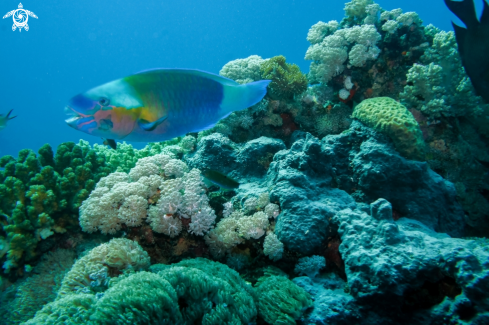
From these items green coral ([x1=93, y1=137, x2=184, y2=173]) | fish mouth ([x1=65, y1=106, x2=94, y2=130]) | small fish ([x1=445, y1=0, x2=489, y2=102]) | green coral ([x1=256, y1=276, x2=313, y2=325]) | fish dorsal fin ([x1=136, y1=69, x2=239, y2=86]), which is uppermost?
small fish ([x1=445, y1=0, x2=489, y2=102])

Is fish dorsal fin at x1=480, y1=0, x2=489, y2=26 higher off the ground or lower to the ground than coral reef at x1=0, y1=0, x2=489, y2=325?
higher

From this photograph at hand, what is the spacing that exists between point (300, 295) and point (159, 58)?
477 ft

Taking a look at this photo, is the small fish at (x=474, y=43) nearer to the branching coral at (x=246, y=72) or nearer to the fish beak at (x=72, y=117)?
the branching coral at (x=246, y=72)

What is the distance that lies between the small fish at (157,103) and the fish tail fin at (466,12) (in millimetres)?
5154

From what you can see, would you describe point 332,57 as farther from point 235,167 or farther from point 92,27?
point 92,27

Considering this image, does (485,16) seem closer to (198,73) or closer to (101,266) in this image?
(198,73)

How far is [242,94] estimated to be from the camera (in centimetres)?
159

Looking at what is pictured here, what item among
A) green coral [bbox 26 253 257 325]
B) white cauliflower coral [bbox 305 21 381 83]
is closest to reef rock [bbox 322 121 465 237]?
white cauliflower coral [bbox 305 21 381 83]

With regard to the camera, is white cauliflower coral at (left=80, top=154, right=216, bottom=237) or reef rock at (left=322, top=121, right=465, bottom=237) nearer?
white cauliflower coral at (left=80, top=154, right=216, bottom=237)

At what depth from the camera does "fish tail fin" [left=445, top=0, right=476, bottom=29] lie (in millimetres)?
4316

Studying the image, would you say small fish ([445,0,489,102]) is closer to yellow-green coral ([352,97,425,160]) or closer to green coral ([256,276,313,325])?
yellow-green coral ([352,97,425,160])

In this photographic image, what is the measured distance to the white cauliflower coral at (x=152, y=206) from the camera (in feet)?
10.1

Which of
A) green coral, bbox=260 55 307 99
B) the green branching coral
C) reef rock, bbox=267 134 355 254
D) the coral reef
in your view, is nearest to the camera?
the coral reef

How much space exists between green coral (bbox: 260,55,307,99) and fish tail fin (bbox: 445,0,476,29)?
9.53ft
